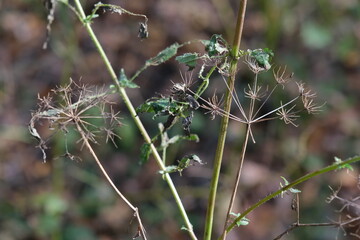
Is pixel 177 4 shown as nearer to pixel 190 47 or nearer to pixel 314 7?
pixel 190 47

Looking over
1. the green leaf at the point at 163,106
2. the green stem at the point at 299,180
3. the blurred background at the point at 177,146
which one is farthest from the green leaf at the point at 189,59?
the blurred background at the point at 177,146

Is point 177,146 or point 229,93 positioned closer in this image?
point 229,93

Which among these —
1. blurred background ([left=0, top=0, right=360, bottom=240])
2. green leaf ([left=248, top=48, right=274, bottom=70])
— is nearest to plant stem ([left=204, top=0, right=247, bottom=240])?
green leaf ([left=248, top=48, right=274, bottom=70])

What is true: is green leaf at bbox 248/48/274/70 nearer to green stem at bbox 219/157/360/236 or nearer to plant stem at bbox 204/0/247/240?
plant stem at bbox 204/0/247/240

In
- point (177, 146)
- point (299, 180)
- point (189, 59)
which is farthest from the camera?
point (177, 146)

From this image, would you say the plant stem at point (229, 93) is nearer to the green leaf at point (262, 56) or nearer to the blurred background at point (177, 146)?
the green leaf at point (262, 56)

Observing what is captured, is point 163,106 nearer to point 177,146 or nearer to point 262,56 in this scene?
point 262,56

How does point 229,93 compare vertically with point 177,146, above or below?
above

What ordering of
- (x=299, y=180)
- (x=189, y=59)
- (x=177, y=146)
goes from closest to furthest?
(x=299, y=180) → (x=189, y=59) → (x=177, y=146)

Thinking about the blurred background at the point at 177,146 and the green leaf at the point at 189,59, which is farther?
the blurred background at the point at 177,146

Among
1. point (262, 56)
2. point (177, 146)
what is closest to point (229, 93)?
point (262, 56)
